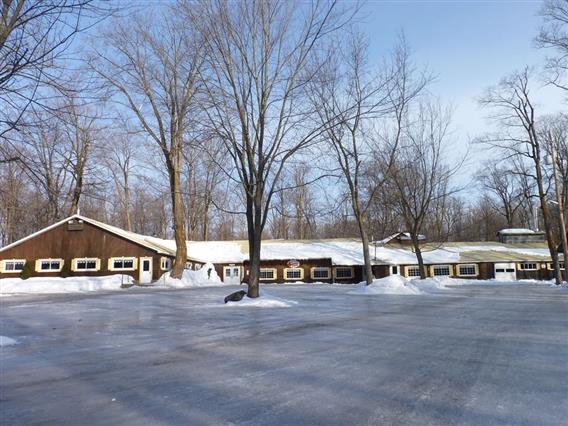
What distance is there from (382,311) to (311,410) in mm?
9291

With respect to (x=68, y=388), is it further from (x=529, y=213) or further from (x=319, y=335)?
(x=529, y=213)

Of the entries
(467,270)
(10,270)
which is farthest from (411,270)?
(10,270)

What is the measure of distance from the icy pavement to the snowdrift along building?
27330 millimetres

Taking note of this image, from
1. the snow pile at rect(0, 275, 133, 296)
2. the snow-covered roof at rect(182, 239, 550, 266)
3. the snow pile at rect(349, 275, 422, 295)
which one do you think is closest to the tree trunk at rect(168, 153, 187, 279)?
the snow pile at rect(0, 275, 133, 296)

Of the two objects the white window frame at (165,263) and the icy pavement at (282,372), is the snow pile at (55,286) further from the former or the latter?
the icy pavement at (282,372)

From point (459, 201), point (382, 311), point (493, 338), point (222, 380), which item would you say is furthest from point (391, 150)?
point (459, 201)

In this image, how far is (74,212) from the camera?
127ft

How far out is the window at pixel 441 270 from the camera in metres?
44.7

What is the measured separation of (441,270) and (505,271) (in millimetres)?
6055

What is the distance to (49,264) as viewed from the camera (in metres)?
36.5

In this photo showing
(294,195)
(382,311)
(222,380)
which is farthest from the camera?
(294,195)

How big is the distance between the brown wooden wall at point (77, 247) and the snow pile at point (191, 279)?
439 centimetres

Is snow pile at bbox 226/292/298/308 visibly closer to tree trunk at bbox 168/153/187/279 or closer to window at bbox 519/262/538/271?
tree trunk at bbox 168/153/187/279

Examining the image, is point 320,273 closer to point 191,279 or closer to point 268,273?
point 268,273
